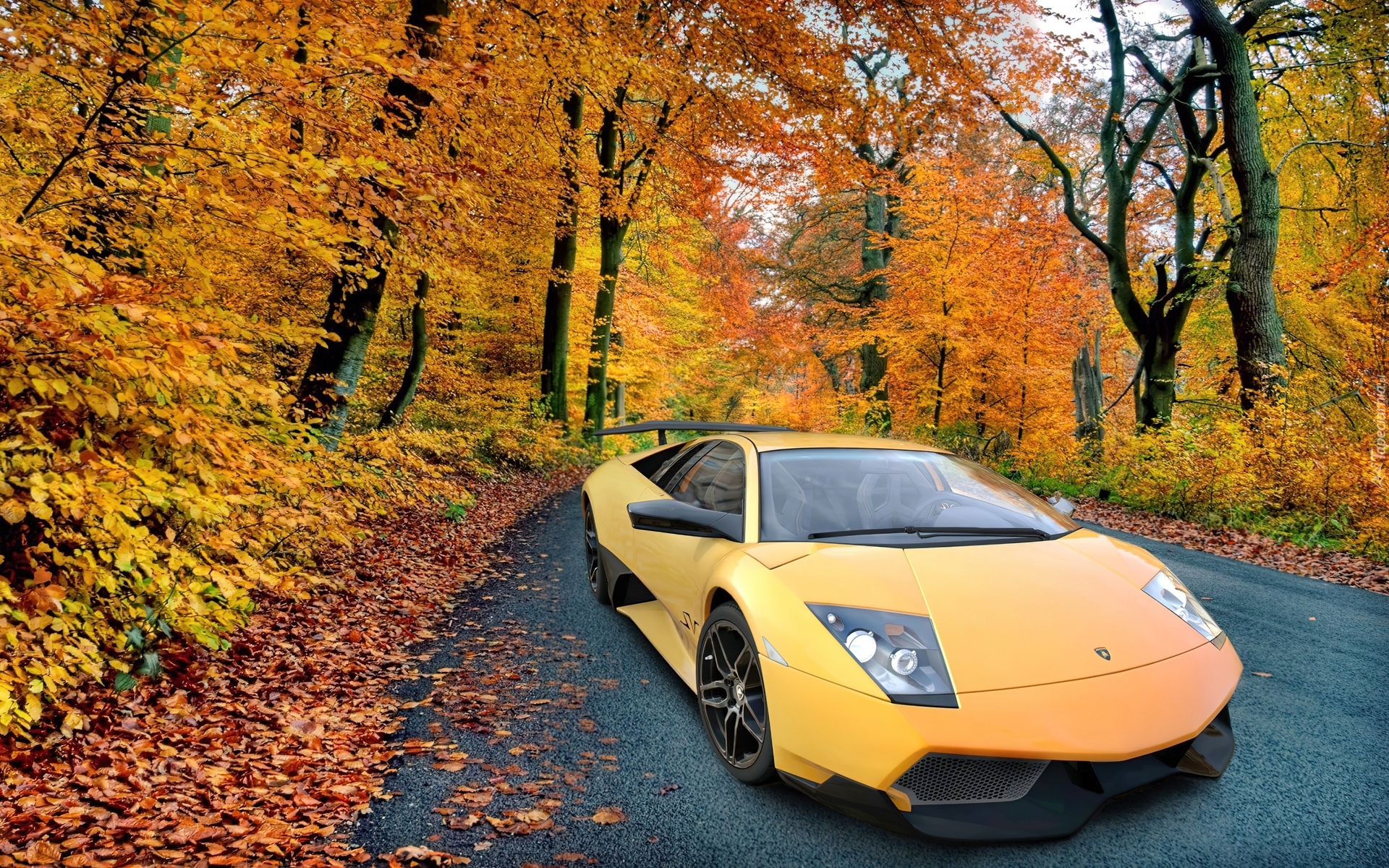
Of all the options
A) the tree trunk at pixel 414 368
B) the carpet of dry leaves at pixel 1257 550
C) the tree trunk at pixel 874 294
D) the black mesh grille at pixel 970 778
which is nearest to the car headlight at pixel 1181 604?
the black mesh grille at pixel 970 778

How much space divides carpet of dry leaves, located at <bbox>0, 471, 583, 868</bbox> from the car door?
1184 mm

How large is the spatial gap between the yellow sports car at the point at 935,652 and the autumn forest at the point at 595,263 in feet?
7.47

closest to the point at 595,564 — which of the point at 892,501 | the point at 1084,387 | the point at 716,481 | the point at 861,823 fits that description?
the point at 716,481

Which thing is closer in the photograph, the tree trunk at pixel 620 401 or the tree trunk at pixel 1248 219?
the tree trunk at pixel 1248 219

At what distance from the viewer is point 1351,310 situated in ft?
40.9

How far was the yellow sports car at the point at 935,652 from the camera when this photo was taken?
6.61 feet

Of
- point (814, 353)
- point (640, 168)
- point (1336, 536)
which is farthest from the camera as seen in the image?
point (814, 353)

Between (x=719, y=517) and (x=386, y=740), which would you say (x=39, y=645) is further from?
(x=719, y=517)

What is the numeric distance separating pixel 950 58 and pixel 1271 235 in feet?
17.8

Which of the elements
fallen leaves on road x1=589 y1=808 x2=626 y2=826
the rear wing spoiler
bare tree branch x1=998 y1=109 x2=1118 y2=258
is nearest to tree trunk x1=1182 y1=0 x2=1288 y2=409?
bare tree branch x1=998 y1=109 x2=1118 y2=258

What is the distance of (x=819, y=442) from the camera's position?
3.75 metres

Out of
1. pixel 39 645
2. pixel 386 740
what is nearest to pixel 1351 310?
pixel 386 740

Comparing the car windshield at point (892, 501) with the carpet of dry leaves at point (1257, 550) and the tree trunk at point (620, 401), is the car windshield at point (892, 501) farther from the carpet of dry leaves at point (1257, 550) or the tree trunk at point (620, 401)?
the tree trunk at point (620, 401)

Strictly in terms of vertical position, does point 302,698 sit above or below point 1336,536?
below
